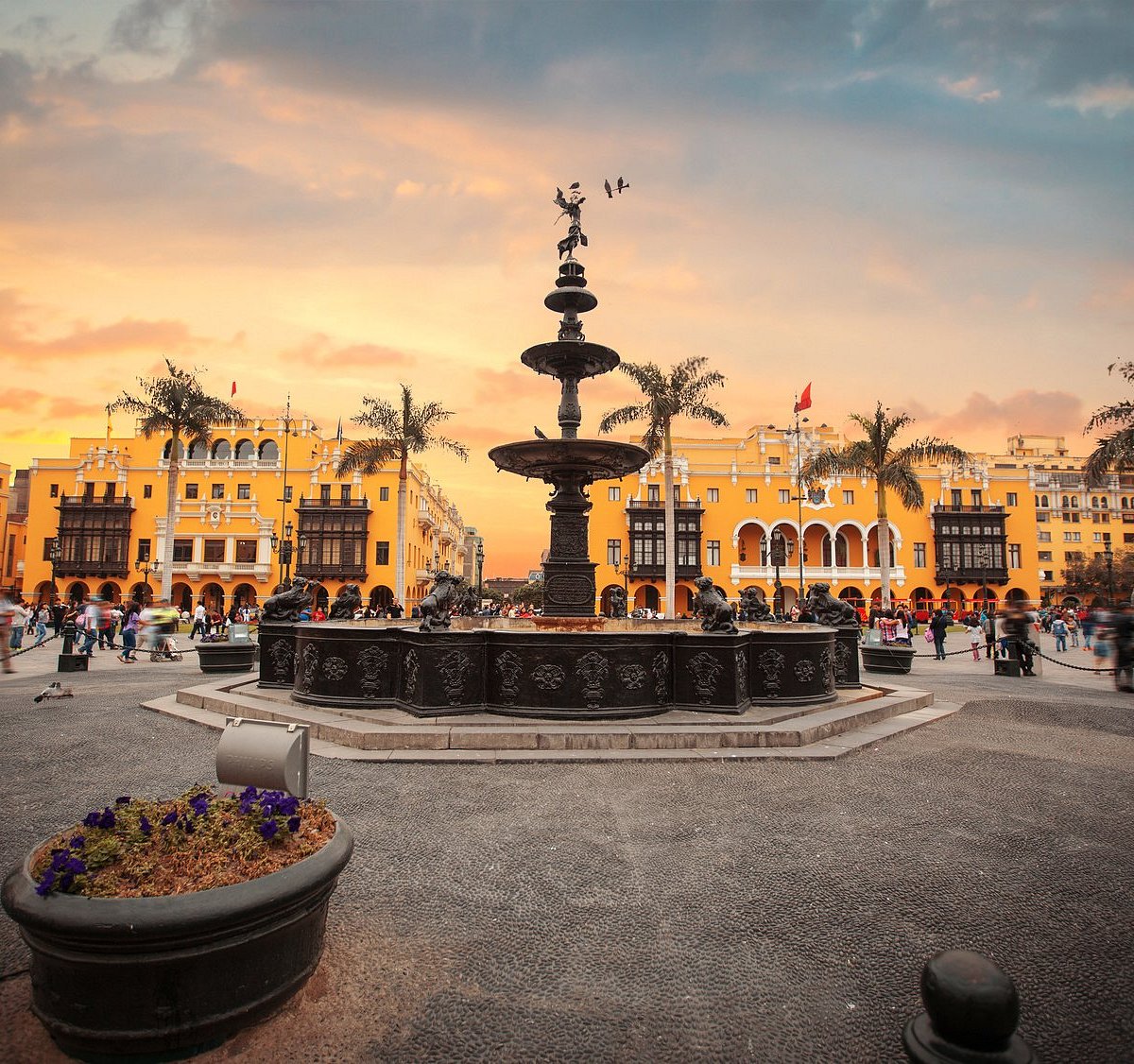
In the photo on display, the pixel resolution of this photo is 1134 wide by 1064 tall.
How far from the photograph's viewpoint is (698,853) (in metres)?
4.91

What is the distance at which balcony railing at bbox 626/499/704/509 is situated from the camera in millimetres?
55312

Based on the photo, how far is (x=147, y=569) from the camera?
52719mm

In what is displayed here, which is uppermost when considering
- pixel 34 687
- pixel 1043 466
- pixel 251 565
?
pixel 1043 466

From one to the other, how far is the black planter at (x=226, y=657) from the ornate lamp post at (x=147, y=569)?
43.2m

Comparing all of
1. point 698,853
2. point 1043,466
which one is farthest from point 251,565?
point 1043,466

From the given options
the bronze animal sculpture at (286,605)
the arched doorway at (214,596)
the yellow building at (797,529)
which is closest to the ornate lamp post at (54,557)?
the arched doorway at (214,596)

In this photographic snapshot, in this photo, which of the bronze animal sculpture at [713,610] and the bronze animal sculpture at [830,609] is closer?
the bronze animal sculpture at [713,610]

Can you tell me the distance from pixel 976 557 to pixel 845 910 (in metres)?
65.7

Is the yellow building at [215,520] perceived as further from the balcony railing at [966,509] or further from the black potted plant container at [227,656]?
the balcony railing at [966,509]

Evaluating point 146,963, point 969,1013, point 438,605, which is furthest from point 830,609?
point 146,963

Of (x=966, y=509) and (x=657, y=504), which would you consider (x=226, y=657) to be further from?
(x=966, y=509)

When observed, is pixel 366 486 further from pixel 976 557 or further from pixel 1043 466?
pixel 1043 466

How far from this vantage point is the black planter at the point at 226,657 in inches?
586

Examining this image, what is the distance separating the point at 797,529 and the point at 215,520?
46.8m
